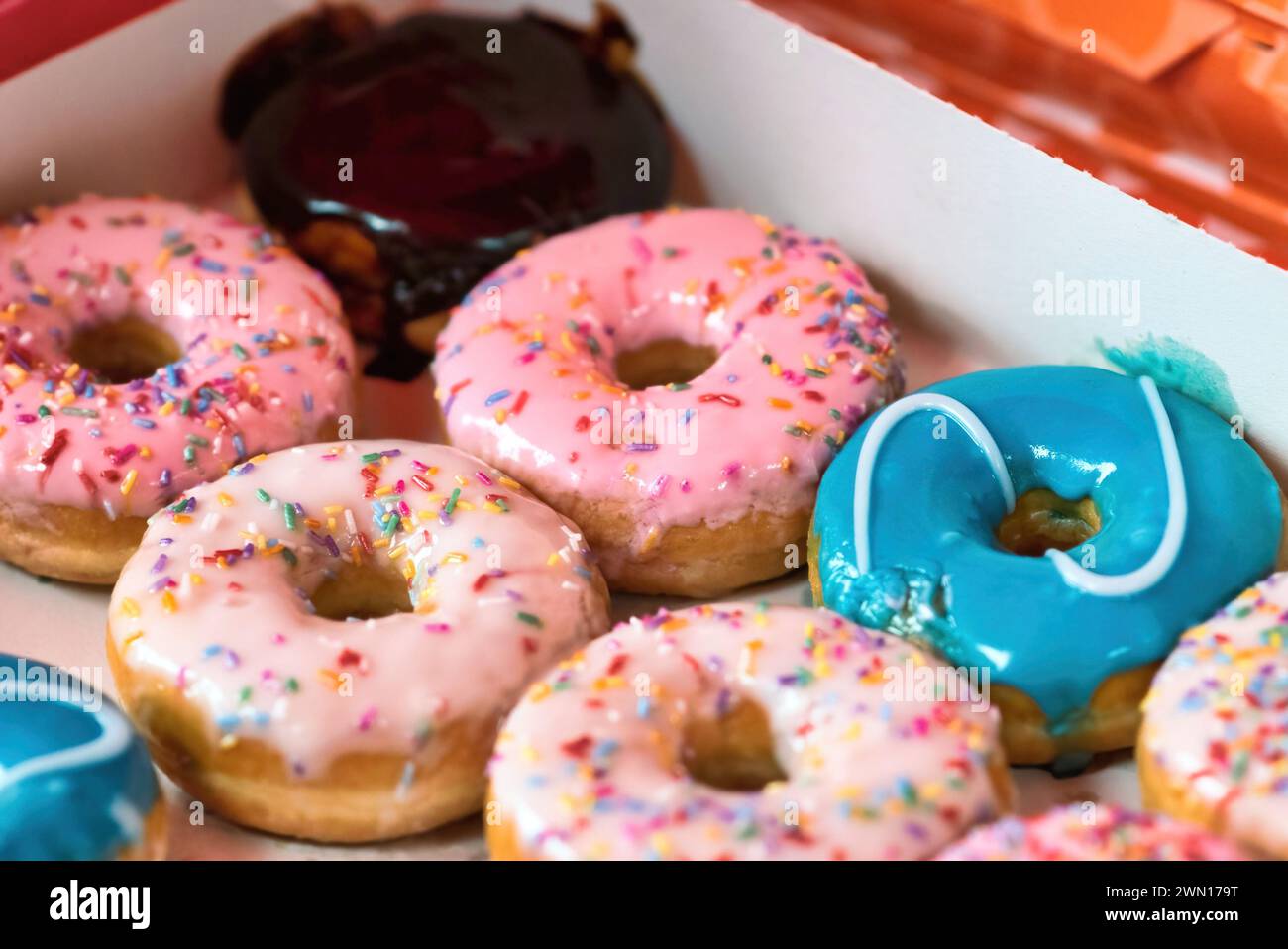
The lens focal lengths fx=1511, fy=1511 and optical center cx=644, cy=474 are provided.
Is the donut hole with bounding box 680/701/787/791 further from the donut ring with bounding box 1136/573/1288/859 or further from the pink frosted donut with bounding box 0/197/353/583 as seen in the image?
the pink frosted donut with bounding box 0/197/353/583

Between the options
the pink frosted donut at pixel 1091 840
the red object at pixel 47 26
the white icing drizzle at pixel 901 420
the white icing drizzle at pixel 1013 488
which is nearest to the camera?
the pink frosted donut at pixel 1091 840

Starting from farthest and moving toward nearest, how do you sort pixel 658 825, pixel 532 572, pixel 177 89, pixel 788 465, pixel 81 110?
pixel 177 89
pixel 81 110
pixel 788 465
pixel 532 572
pixel 658 825

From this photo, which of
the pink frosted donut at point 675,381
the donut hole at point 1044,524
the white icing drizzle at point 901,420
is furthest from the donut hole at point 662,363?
the donut hole at point 1044,524

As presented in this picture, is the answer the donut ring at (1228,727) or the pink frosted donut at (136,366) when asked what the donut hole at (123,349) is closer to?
the pink frosted donut at (136,366)

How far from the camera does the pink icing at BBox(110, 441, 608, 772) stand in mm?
1591

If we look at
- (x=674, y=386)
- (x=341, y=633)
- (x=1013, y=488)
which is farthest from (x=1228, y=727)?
(x=341, y=633)

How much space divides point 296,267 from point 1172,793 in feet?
4.60

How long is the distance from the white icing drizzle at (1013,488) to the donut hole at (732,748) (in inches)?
9.8

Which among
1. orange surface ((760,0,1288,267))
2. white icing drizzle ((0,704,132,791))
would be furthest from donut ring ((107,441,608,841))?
orange surface ((760,0,1288,267))

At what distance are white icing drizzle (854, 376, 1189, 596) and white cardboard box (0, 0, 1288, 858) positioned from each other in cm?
16

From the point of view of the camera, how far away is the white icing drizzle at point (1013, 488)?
5.55 ft

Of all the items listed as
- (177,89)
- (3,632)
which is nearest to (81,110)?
(177,89)

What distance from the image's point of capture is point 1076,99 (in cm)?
217

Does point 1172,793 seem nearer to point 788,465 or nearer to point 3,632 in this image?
point 788,465
